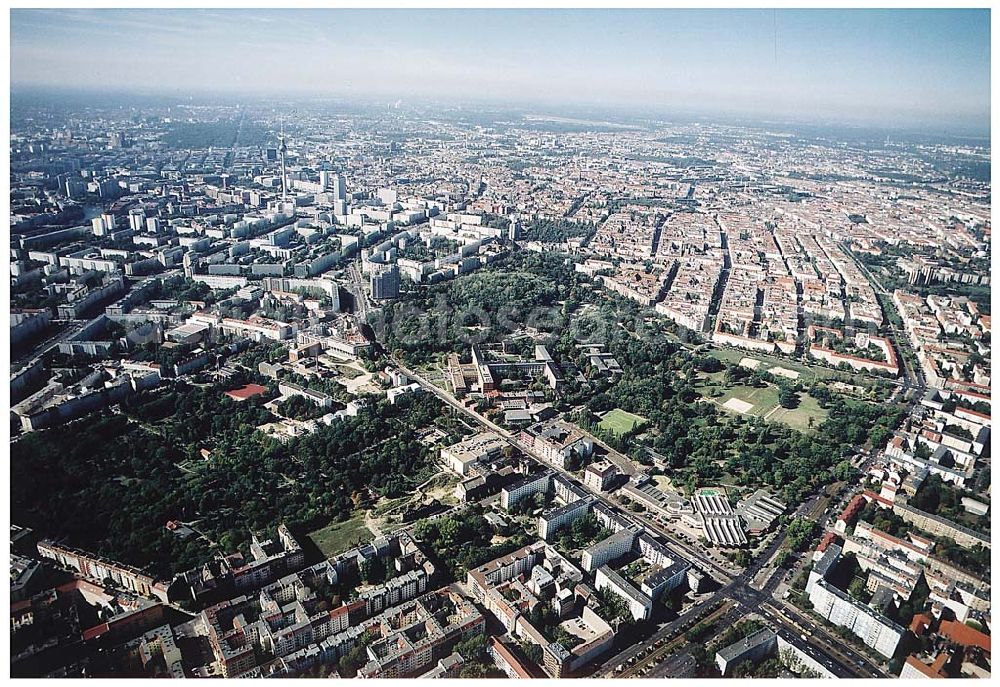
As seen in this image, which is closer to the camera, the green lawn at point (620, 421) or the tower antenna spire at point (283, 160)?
the green lawn at point (620, 421)

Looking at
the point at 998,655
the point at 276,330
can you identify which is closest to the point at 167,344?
the point at 276,330

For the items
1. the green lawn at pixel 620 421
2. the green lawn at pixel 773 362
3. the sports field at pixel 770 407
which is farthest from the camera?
the green lawn at pixel 773 362

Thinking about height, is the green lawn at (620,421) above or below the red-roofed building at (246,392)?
below

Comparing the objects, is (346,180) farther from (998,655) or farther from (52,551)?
(998,655)

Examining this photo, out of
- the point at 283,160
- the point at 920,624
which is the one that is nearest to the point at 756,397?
the point at 920,624

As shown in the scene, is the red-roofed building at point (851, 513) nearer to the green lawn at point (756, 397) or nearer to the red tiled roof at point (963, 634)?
the red tiled roof at point (963, 634)

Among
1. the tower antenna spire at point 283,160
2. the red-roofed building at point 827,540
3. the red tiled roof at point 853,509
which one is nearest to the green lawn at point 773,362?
the red tiled roof at point 853,509
